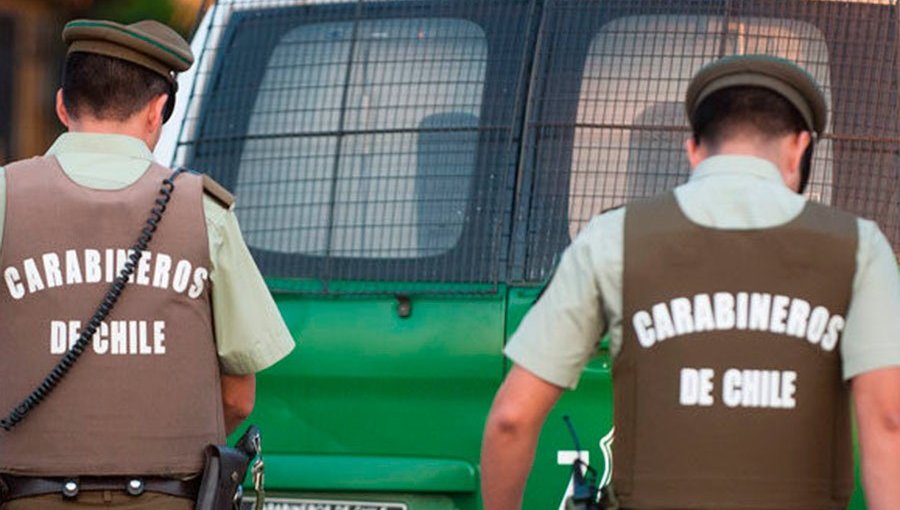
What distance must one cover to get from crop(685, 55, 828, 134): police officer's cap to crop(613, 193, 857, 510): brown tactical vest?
273 mm

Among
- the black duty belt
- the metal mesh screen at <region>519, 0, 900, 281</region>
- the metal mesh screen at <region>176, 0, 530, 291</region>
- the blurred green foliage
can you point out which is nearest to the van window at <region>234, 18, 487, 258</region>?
the metal mesh screen at <region>176, 0, 530, 291</region>

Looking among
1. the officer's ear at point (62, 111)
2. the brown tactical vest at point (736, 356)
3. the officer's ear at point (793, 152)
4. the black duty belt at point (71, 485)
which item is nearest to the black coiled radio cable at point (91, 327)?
the black duty belt at point (71, 485)

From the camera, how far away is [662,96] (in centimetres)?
550

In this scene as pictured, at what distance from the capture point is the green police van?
211 inches

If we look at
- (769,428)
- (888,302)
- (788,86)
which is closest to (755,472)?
(769,428)

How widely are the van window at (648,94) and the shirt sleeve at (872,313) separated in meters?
1.59

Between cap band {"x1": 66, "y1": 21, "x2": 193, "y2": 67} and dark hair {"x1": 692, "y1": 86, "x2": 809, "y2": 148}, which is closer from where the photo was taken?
dark hair {"x1": 692, "y1": 86, "x2": 809, "y2": 148}

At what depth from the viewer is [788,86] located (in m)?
3.95

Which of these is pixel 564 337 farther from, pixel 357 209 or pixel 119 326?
pixel 357 209

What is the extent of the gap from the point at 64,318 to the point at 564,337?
115 cm

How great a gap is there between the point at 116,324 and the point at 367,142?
1455 millimetres

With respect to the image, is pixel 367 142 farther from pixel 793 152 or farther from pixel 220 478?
pixel 793 152

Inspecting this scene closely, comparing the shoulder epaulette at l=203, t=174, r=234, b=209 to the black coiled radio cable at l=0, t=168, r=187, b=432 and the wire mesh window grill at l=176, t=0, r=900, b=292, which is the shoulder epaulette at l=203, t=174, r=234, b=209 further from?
the wire mesh window grill at l=176, t=0, r=900, b=292

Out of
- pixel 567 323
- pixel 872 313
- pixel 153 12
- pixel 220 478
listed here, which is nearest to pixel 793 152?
pixel 872 313
